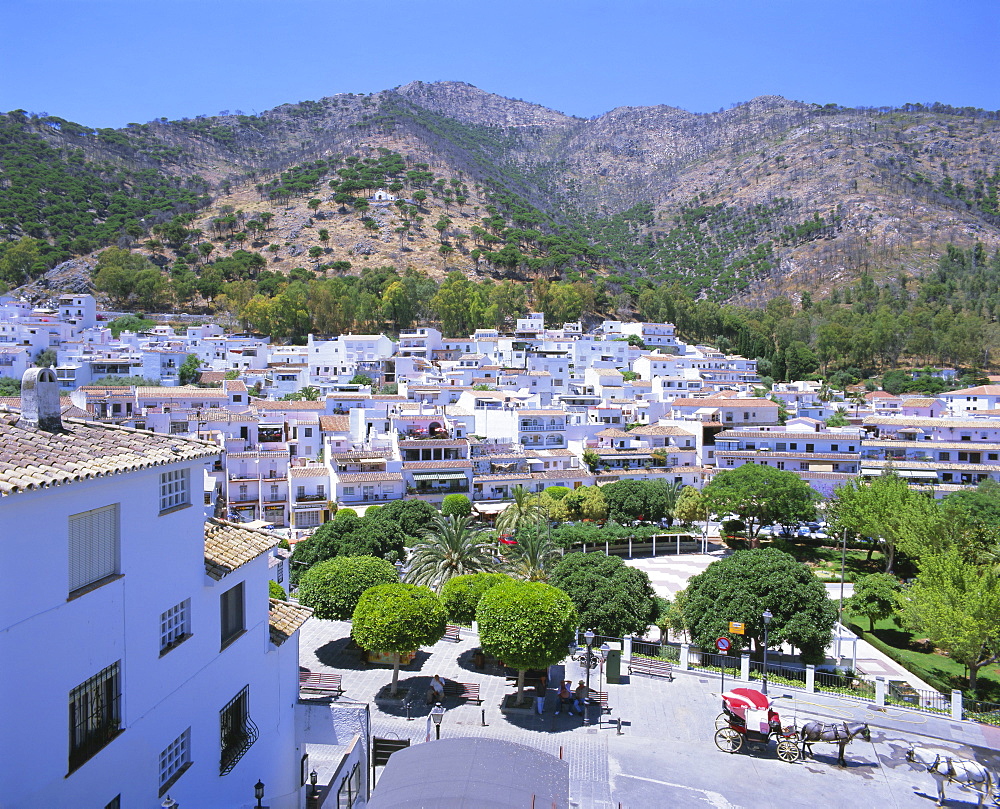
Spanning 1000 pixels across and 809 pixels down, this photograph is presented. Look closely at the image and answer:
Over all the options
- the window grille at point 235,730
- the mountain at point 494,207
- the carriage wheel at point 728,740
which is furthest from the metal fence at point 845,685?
the mountain at point 494,207

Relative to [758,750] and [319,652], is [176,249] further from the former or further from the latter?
[758,750]

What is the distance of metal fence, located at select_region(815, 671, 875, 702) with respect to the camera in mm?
18614

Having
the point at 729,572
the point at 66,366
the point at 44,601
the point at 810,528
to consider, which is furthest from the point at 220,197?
the point at 44,601

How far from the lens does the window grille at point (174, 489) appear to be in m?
9.32

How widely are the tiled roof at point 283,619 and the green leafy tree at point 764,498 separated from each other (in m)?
32.2

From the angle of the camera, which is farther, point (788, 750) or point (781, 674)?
point (781, 674)

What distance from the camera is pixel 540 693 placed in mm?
18812

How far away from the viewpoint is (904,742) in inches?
635

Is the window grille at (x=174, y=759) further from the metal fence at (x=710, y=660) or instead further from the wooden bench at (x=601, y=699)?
the metal fence at (x=710, y=660)

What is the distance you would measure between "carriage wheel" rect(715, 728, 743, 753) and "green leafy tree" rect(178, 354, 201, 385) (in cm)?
5703

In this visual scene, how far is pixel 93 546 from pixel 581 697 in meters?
13.0

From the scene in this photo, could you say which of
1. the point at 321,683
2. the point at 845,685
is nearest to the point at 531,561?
the point at 321,683

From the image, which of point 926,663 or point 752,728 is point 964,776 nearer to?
point 752,728

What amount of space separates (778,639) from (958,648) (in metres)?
4.93
